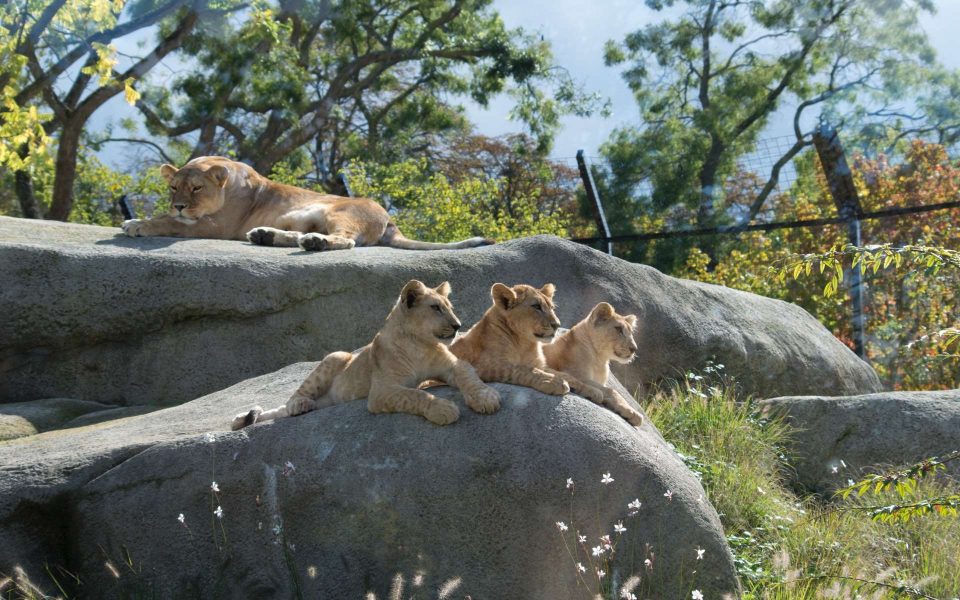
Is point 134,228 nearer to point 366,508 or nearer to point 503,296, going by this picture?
point 503,296

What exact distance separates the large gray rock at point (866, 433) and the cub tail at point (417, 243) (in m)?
3.18

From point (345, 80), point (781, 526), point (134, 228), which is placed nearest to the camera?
point (781, 526)

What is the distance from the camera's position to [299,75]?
21.0 metres

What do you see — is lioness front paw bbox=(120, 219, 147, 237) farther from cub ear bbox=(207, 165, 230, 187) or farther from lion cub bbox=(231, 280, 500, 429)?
lion cub bbox=(231, 280, 500, 429)

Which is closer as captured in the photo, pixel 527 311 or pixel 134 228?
pixel 527 311

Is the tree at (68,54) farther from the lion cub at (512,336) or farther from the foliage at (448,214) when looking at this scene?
the lion cub at (512,336)

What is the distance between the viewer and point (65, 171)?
16.1m

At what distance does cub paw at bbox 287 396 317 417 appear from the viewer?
612 cm

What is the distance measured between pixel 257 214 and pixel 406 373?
17.5ft

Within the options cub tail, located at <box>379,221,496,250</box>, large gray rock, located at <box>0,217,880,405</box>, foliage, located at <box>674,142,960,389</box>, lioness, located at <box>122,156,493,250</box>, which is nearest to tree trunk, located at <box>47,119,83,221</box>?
lioness, located at <box>122,156,493,250</box>

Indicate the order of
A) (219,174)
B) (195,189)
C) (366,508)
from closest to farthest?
(366,508) < (195,189) < (219,174)

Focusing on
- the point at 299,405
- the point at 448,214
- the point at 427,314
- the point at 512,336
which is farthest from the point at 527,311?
the point at 448,214

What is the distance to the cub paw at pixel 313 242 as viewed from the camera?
940 cm

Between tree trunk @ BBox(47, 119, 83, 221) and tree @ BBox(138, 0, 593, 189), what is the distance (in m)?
3.74
